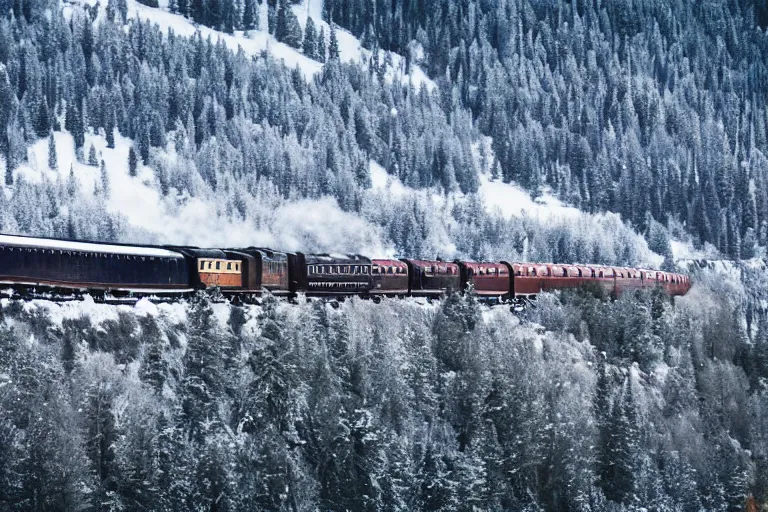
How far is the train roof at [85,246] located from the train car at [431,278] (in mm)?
24628

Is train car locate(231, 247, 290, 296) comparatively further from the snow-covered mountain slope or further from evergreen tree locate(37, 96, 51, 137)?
evergreen tree locate(37, 96, 51, 137)

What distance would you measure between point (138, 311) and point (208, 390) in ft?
22.3

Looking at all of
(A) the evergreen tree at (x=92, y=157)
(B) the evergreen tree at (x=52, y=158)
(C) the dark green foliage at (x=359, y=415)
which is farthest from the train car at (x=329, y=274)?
(A) the evergreen tree at (x=92, y=157)

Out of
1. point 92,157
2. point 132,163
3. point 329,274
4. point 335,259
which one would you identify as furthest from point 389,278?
point 92,157

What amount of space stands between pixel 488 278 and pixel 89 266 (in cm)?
4117

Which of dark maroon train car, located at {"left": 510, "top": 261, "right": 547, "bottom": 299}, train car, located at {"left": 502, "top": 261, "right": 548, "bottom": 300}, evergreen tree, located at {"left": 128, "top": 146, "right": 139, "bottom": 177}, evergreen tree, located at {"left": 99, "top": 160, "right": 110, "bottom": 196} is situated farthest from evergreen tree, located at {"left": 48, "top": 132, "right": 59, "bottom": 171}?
dark maroon train car, located at {"left": 510, "top": 261, "right": 547, "bottom": 299}

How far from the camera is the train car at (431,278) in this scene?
3969 inches

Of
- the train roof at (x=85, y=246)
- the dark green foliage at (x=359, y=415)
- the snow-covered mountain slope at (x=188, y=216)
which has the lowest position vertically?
the dark green foliage at (x=359, y=415)

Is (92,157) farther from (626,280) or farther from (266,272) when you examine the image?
(266,272)

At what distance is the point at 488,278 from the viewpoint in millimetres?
106562

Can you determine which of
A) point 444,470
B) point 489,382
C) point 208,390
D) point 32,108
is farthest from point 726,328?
point 32,108

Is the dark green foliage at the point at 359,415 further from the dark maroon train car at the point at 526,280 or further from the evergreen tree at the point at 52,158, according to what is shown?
the evergreen tree at the point at 52,158

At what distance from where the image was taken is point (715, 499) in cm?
9262

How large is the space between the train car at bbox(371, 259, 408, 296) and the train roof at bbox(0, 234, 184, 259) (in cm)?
1972
